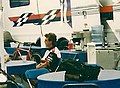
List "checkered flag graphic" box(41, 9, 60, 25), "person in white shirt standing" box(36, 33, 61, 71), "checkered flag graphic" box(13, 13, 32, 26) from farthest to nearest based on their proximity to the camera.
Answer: "checkered flag graphic" box(13, 13, 32, 26) → "checkered flag graphic" box(41, 9, 60, 25) → "person in white shirt standing" box(36, 33, 61, 71)

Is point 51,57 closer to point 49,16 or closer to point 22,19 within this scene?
point 49,16

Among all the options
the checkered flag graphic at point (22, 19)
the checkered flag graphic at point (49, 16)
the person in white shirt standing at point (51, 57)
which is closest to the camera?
the person in white shirt standing at point (51, 57)

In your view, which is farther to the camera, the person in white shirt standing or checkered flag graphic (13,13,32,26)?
checkered flag graphic (13,13,32,26)

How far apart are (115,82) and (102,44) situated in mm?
4191

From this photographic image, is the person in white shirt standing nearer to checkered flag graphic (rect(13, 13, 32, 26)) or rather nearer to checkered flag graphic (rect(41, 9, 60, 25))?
checkered flag graphic (rect(41, 9, 60, 25))

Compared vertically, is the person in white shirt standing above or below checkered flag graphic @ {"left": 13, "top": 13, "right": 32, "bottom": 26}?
below

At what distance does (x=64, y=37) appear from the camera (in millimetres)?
8969

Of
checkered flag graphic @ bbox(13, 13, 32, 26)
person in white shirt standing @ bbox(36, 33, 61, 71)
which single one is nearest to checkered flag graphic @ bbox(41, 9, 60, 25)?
checkered flag graphic @ bbox(13, 13, 32, 26)

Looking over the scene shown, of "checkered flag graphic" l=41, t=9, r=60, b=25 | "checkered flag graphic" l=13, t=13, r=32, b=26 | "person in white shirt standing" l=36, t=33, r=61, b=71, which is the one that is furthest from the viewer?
"checkered flag graphic" l=13, t=13, r=32, b=26

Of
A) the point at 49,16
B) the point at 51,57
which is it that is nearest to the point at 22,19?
the point at 49,16

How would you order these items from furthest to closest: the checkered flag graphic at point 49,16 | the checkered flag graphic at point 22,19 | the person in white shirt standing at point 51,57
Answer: the checkered flag graphic at point 22,19
the checkered flag graphic at point 49,16
the person in white shirt standing at point 51,57

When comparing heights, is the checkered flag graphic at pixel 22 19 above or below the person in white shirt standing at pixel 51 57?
above

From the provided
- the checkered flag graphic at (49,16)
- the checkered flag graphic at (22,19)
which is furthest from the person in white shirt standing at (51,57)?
the checkered flag graphic at (22,19)

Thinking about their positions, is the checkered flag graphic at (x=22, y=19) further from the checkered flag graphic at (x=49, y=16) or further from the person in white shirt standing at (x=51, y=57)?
the person in white shirt standing at (x=51, y=57)
